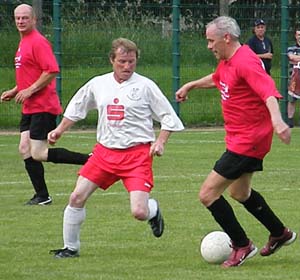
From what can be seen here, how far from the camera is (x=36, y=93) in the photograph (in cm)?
1190

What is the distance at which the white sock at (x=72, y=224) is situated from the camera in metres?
8.77

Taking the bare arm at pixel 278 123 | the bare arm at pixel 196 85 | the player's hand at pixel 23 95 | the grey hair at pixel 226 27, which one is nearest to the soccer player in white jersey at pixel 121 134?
the bare arm at pixel 196 85

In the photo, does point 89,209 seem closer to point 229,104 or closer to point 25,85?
point 25,85

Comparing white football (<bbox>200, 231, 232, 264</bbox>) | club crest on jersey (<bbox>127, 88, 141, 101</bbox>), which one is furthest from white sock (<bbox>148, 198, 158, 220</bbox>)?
club crest on jersey (<bbox>127, 88, 141, 101</bbox>)

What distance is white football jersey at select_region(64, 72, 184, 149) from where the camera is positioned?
8828mm

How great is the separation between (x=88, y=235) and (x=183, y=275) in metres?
2.08

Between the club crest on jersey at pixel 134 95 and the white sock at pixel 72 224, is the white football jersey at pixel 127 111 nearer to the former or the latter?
the club crest on jersey at pixel 134 95

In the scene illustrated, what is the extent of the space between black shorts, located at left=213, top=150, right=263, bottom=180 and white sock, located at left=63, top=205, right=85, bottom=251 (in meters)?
1.14

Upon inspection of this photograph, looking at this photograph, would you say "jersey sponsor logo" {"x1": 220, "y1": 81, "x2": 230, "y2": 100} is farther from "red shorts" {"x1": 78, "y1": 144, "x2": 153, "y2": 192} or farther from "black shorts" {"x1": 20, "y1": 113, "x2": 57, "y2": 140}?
"black shorts" {"x1": 20, "y1": 113, "x2": 57, "y2": 140}

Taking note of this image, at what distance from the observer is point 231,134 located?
27.6ft

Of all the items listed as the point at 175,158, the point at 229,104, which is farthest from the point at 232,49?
the point at 175,158

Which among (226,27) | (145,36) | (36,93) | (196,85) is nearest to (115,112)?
(196,85)

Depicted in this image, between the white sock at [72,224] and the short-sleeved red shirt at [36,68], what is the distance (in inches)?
128

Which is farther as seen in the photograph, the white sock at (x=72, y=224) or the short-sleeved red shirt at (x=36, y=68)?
the short-sleeved red shirt at (x=36, y=68)
